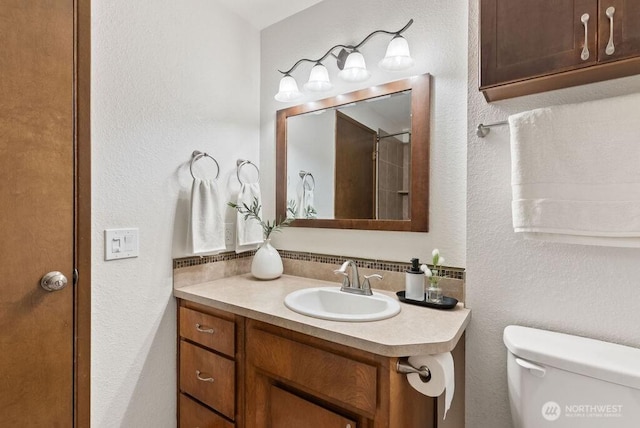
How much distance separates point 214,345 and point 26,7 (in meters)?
1.40

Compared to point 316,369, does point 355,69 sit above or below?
above

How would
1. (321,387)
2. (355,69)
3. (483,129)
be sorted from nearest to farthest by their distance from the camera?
(321,387) < (483,129) < (355,69)

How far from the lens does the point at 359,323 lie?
1056 mm

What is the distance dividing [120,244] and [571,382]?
5.32 ft

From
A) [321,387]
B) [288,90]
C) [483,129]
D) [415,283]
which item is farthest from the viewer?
[288,90]

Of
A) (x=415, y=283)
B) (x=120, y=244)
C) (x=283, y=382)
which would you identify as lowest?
(x=283, y=382)

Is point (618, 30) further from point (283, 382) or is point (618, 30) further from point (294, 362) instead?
point (283, 382)

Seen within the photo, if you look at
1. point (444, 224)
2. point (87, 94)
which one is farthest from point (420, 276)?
point (87, 94)

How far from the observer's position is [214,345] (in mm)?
1358

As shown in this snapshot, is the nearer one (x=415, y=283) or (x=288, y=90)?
(x=415, y=283)

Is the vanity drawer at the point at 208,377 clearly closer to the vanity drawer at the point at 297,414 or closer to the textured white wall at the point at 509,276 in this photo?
the vanity drawer at the point at 297,414

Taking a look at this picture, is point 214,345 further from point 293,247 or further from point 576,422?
point 576,422

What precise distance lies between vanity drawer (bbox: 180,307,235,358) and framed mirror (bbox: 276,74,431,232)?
27.6 inches

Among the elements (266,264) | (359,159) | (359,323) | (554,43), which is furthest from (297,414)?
(554,43)
